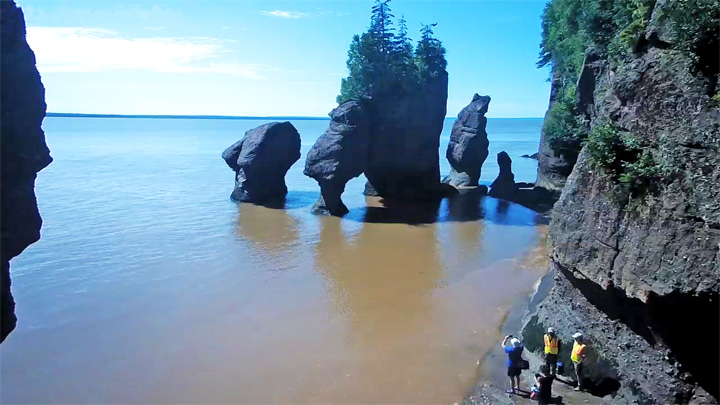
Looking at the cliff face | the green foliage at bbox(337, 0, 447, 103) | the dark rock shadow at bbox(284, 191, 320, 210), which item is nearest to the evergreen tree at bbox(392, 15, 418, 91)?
the green foliage at bbox(337, 0, 447, 103)

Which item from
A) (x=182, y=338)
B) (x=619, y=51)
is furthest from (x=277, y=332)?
(x=619, y=51)

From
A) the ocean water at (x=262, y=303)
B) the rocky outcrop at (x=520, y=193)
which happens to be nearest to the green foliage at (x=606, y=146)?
the ocean water at (x=262, y=303)

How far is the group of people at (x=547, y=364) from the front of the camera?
10.3 meters

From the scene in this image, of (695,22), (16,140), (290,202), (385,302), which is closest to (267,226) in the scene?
(290,202)

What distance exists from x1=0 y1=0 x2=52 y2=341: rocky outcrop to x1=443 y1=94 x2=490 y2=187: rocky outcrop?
121ft

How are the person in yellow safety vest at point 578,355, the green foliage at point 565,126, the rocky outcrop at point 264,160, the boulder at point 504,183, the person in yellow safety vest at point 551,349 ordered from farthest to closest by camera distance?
the boulder at point 504,183
the rocky outcrop at point 264,160
the green foliage at point 565,126
the person in yellow safety vest at point 551,349
the person in yellow safety vest at point 578,355

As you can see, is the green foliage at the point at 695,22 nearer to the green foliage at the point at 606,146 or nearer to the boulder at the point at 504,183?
the green foliage at the point at 606,146

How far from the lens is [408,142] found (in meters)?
36.6

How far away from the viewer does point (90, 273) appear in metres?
21.5

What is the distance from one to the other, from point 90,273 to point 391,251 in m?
14.2

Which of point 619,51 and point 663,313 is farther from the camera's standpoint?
point 619,51

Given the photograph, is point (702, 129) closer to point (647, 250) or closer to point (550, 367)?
point (647, 250)

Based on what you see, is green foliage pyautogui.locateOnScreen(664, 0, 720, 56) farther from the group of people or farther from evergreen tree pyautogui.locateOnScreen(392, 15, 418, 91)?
evergreen tree pyautogui.locateOnScreen(392, 15, 418, 91)

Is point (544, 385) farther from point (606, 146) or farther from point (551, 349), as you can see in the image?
point (606, 146)
